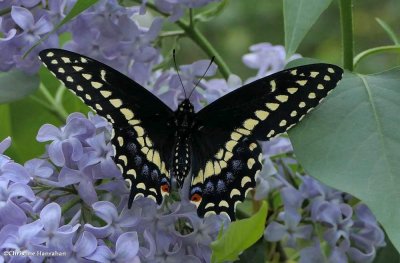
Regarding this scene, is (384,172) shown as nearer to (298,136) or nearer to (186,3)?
(298,136)

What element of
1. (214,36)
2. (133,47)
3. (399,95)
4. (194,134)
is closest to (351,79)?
(399,95)

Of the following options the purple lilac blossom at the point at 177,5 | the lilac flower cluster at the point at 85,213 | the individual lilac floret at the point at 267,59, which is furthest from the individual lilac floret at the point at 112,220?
the individual lilac floret at the point at 267,59

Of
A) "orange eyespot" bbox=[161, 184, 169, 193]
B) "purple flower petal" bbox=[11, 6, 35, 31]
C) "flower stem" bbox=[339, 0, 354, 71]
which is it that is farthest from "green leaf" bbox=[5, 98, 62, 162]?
"flower stem" bbox=[339, 0, 354, 71]

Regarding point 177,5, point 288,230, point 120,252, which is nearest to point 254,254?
point 288,230

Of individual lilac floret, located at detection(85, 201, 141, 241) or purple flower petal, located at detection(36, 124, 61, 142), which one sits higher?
purple flower petal, located at detection(36, 124, 61, 142)

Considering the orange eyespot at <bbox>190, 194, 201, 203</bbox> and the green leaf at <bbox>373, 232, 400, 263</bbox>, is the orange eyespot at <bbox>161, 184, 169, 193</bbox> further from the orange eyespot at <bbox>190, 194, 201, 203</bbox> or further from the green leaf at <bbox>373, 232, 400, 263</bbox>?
the green leaf at <bbox>373, 232, 400, 263</bbox>

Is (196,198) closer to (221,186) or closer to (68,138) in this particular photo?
(221,186)

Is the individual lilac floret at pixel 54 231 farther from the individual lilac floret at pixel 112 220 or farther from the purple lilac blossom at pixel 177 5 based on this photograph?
the purple lilac blossom at pixel 177 5
